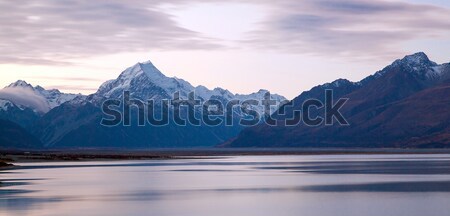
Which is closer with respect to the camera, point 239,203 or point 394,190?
point 239,203

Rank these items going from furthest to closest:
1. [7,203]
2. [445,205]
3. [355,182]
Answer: [355,182] → [7,203] → [445,205]

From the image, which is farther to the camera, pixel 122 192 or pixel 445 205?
pixel 122 192

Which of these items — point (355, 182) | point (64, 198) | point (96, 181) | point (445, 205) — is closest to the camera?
point (445, 205)

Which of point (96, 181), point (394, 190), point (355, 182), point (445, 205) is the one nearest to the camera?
point (445, 205)

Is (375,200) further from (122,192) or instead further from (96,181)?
(96,181)

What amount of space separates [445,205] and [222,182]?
35.2 metres

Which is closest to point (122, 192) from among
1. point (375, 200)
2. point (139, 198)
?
point (139, 198)

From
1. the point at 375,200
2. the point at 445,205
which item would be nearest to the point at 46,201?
the point at 375,200

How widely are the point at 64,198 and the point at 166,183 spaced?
22.8 metres

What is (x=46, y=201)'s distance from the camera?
61438mm

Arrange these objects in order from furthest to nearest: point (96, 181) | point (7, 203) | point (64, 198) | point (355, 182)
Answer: point (96, 181), point (355, 182), point (64, 198), point (7, 203)

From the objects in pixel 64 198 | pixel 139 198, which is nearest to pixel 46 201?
pixel 64 198

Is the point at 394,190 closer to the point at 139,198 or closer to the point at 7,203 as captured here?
the point at 139,198

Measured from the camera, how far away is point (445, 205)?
2167 inches
